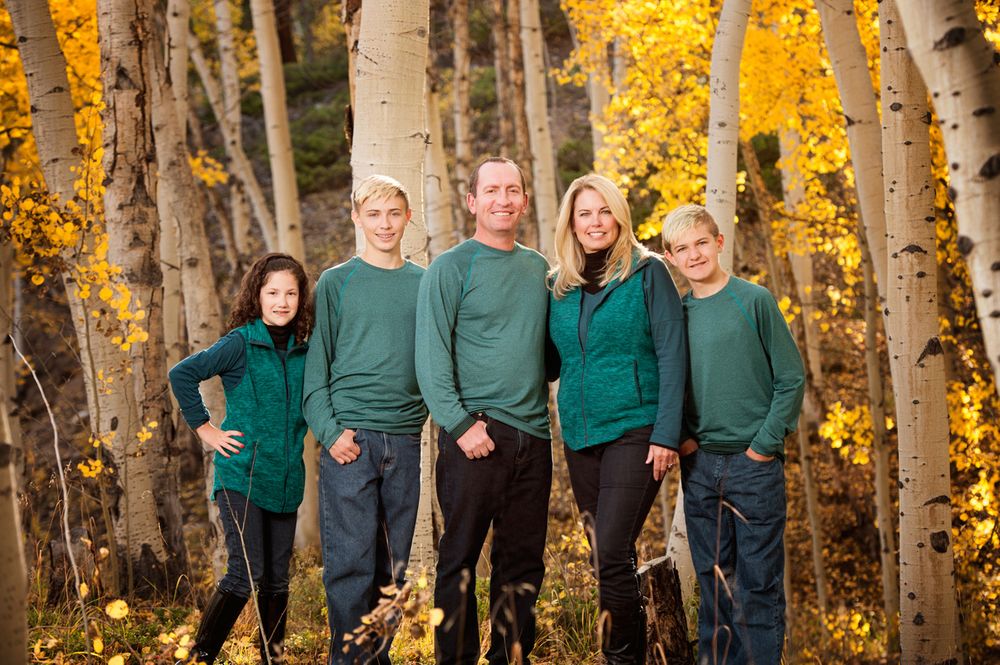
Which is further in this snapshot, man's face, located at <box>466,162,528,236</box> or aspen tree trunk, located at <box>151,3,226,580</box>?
aspen tree trunk, located at <box>151,3,226,580</box>

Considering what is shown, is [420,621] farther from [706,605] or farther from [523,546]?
[706,605]

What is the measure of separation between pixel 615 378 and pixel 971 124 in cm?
149

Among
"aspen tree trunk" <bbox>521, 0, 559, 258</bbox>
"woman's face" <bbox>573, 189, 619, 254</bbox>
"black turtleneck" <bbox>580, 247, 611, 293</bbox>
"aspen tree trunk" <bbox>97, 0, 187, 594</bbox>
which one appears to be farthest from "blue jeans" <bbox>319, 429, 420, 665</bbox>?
"aspen tree trunk" <bbox>521, 0, 559, 258</bbox>

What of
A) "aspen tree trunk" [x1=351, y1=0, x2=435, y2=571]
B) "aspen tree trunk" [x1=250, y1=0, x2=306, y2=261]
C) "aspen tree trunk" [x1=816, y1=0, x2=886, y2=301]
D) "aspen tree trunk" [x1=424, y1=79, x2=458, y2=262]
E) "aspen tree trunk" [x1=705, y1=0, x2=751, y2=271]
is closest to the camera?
"aspen tree trunk" [x1=351, y1=0, x2=435, y2=571]

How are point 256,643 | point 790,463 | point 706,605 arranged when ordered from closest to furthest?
point 706,605
point 256,643
point 790,463

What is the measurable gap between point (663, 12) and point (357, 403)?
6379 mm

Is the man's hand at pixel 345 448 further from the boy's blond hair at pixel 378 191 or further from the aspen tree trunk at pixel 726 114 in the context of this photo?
the aspen tree trunk at pixel 726 114

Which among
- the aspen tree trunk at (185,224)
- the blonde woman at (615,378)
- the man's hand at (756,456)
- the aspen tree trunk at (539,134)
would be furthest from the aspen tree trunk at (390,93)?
the aspen tree trunk at (539,134)

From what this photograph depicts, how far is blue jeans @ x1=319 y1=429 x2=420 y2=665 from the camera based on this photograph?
3039 mm

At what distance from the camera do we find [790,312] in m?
7.97

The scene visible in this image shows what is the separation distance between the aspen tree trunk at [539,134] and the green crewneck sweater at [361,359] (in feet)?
20.4

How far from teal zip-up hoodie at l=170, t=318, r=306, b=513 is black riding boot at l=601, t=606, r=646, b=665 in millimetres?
1246

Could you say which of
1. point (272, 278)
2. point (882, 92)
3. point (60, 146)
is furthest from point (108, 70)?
point (882, 92)

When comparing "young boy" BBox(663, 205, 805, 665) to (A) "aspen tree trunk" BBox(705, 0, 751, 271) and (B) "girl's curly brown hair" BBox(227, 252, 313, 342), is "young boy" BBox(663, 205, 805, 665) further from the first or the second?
(A) "aspen tree trunk" BBox(705, 0, 751, 271)
